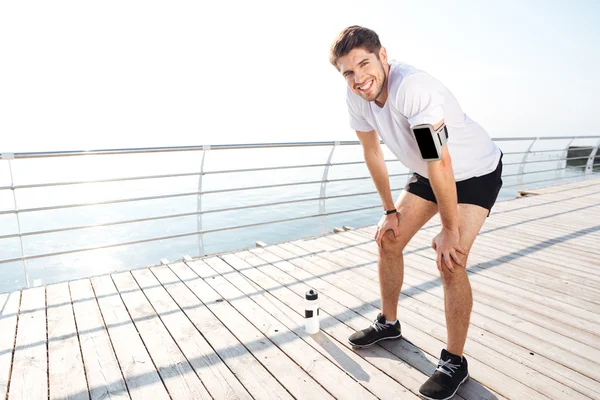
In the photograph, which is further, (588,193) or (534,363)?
(588,193)

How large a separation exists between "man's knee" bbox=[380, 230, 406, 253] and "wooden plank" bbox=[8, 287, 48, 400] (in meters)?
1.68

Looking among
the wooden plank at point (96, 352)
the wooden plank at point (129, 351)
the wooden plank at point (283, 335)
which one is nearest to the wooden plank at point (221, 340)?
the wooden plank at point (283, 335)

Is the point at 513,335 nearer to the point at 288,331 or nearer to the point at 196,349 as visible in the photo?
the point at 288,331

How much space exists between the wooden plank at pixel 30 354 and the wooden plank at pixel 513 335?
2.09m

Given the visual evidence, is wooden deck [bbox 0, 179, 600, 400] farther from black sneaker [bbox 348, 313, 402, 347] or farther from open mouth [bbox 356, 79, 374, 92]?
open mouth [bbox 356, 79, 374, 92]

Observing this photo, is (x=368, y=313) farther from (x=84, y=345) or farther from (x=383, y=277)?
(x=84, y=345)

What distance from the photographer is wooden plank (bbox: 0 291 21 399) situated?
190cm

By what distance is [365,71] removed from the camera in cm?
161

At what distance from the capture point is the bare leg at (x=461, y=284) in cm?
167

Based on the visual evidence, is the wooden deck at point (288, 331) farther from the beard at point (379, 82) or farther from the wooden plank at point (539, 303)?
the beard at point (379, 82)

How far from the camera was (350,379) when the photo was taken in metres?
1.82

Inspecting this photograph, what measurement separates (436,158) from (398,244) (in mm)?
660

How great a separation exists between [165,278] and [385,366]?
1.94 m

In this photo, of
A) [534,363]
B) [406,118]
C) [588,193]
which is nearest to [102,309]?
[406,118]
